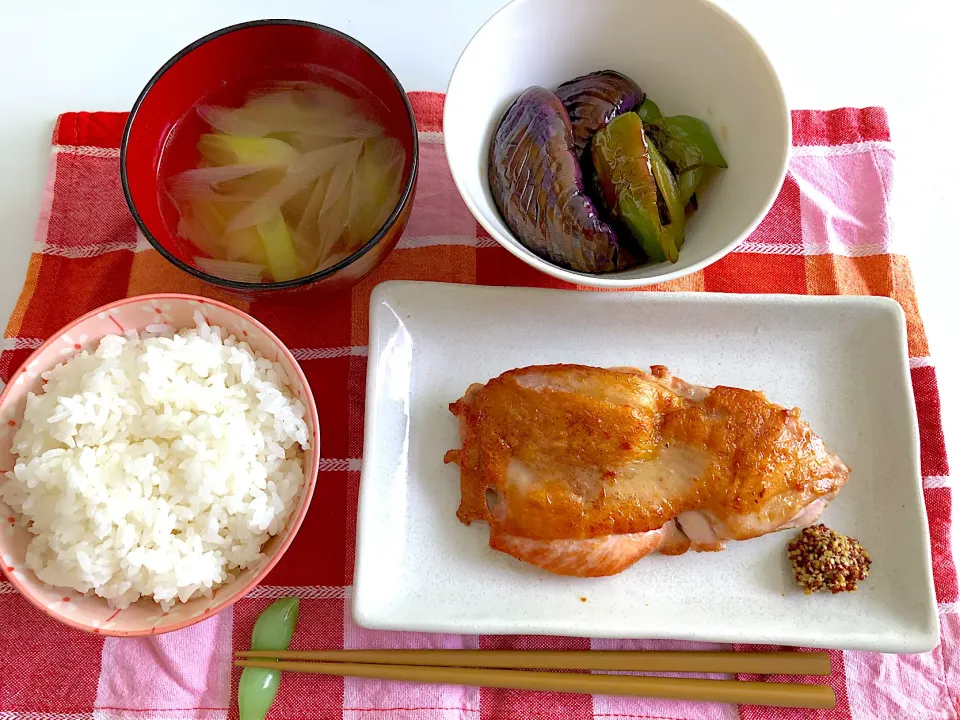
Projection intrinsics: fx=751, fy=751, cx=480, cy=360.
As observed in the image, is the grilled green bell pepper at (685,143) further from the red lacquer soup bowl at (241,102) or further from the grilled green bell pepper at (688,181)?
the red lacquer soup bowl at (241,102)

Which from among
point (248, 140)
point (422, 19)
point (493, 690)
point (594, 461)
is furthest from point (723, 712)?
point (422, 19)

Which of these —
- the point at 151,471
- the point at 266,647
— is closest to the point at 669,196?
the point at 151,471

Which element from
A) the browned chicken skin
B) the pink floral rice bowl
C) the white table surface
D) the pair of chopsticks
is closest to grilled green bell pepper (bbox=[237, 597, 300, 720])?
the pair of chopsticks

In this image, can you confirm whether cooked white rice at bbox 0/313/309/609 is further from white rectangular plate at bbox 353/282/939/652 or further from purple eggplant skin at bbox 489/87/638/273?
purple eggplant skin at bbox 489/87/638/273

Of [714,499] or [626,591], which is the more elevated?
[714,499]

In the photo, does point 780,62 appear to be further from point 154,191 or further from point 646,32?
point 154,191
